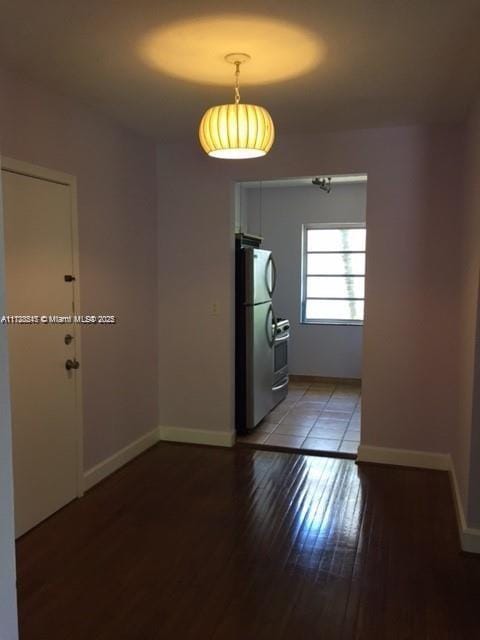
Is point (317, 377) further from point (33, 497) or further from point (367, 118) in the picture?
point (33, 497)

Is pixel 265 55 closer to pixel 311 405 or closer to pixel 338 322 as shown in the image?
pixel 311 405

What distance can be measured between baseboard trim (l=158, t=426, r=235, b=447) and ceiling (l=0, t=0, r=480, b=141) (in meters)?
2.52

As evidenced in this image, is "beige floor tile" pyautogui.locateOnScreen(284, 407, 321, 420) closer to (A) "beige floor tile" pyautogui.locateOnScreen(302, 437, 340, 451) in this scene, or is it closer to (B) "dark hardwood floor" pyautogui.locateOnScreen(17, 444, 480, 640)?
(A) "beige floor tile" pyautogui.locateOnScreen(302, 437, 340, 451)

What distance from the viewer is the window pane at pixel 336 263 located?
22.8 feet

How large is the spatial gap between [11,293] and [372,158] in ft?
8.90

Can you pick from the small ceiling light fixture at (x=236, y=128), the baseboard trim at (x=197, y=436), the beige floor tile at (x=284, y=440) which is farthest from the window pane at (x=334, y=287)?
the small ceiling light fixture at (x=236, y=128)

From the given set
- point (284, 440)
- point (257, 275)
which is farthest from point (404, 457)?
point (257, 275)

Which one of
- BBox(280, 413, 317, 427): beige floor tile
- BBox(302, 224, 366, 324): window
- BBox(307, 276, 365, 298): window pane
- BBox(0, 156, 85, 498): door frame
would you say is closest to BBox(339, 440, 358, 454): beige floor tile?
BBox(280, 413, 317, 427): beige floor tile

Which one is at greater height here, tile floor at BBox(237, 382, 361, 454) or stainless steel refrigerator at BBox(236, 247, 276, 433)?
stainless steel refrigerator at BBox(236, 247, 276, 433)

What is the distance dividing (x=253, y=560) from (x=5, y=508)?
78.4 inches

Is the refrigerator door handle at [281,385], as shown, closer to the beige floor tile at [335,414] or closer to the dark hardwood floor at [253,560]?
the beige floor tile at [335,414]

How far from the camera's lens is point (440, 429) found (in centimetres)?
397

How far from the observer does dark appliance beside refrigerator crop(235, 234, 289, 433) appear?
15.1ft

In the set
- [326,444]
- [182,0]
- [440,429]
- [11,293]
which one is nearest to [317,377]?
[326,444]
